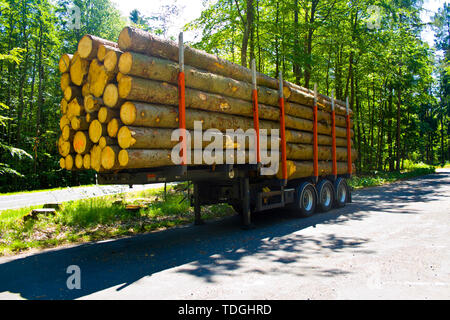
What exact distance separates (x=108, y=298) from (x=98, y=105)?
3.30 m

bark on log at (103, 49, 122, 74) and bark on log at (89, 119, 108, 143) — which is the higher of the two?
bark on log at (103, 49, 122, 74)

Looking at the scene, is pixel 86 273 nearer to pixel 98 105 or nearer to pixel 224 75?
pixel 98 105

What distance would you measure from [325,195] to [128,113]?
24.8 feet

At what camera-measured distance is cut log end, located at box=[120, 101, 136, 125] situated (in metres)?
5.36

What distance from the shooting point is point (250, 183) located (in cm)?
874

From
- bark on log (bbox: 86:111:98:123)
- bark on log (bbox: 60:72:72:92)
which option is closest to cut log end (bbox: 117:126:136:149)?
bark on log (bbox: 86:111:98:123)

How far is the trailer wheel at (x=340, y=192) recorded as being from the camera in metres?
11.3

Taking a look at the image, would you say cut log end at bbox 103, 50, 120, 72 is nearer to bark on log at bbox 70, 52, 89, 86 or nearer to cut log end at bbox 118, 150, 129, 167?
bark on log at bbox 70, 52, 89, 86

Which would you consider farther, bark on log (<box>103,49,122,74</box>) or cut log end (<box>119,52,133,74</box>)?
bark on log (<box>103,49,122,74</box>)

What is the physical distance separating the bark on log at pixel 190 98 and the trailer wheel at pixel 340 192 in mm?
3308

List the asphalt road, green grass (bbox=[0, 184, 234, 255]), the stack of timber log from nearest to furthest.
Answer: the asphalt road < the stack of timber log < green grass (bbox=[0, 184, 234, 255])

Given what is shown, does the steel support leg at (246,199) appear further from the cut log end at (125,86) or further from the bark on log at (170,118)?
the cut log end at (125,86)

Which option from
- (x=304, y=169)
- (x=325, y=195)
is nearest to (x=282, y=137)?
(x=304, y=169)

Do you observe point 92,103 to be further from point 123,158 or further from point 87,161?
point 123,158
